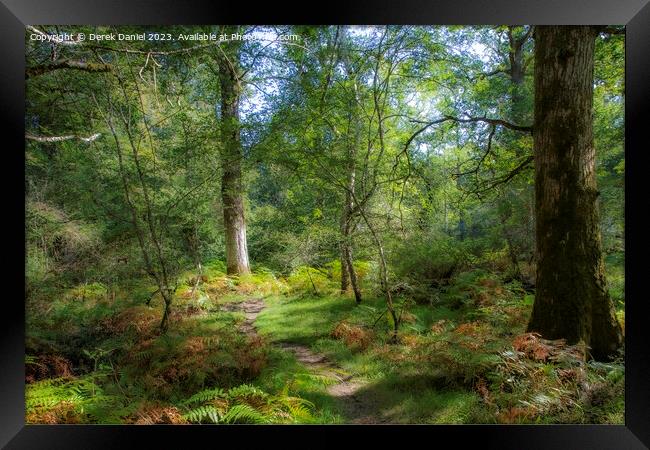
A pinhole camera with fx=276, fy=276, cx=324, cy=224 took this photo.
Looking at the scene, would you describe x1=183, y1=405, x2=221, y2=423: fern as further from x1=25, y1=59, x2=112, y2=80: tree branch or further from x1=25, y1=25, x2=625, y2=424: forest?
x1=25, y1=59, x2=112, y2=80: tree branch

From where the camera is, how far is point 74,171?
2.59 meters

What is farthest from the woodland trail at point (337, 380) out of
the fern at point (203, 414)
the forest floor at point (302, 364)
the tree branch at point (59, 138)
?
the tree branch at point (59, 138)

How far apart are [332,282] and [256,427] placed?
1559 mm

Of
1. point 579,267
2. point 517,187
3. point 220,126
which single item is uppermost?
point 220,126

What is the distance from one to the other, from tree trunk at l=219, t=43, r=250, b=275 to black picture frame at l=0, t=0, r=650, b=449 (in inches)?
24.0

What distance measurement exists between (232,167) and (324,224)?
3.81 feet

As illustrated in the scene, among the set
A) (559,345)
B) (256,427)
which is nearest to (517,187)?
(559,345)

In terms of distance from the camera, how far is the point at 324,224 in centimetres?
307

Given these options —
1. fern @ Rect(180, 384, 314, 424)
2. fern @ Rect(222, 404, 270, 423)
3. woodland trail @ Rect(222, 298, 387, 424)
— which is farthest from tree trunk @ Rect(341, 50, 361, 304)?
fern @ Rect(222, 404, 270, 423)

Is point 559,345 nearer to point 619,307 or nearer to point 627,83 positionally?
point 619,307

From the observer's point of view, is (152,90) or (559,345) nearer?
(559,345)

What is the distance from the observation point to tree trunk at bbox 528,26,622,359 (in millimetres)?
2438
